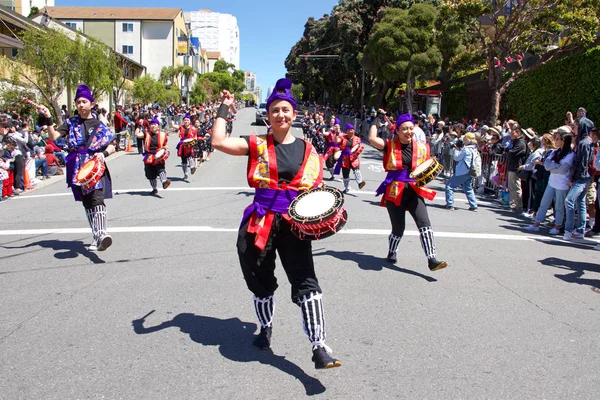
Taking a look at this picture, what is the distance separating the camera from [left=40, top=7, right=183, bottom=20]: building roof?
70.4 m

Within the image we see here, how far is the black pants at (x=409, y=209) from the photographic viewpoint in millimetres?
6680

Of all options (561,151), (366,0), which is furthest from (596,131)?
(366,0)

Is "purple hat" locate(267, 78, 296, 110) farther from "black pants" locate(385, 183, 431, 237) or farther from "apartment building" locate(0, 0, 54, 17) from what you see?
"apartment building" locate(0, 0, 54, 17)

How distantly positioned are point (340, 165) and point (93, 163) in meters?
7.65

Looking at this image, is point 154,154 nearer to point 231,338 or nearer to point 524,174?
point 524,174

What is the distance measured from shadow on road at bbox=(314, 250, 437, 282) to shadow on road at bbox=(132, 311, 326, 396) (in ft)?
7.85

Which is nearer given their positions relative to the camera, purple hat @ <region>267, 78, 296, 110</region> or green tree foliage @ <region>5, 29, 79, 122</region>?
purple hat @ <region>267, 78, 296, 110</region>

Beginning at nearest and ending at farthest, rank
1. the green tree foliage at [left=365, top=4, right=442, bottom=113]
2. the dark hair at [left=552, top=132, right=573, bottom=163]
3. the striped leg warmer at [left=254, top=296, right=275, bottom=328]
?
the striped leg warmer at [left=254, top=296, right=275, bottom=328] → the dark hair at [left=552, top=132, right=573, bottom=163] → the green tree foliage at [left=365, top=4, right=442, bottom=113]

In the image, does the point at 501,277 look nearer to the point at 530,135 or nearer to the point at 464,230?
the point at 464,230

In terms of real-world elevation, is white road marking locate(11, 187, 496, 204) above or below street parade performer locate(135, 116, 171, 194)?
below

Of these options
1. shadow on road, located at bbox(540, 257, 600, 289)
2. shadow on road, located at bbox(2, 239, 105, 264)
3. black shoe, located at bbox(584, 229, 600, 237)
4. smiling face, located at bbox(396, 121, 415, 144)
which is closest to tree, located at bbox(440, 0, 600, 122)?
black shoe, located at bbox(584, 229, 600, 237)

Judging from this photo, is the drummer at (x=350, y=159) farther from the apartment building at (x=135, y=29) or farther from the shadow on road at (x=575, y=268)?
the apartment building at (x=135, y=29)

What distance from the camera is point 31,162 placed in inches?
580

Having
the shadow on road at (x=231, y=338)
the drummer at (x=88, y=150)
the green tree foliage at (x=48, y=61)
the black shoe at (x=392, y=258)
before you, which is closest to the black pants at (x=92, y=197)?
the drummer at (x=88, y=150)
